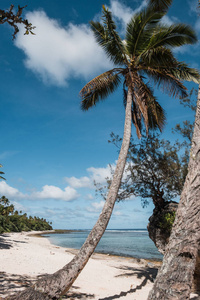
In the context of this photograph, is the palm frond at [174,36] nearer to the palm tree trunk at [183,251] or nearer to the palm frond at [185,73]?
the palm frond at [185,73]

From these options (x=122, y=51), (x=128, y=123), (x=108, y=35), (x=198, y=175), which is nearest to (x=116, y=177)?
(x=128, y=123)

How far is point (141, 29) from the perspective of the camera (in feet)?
33.6

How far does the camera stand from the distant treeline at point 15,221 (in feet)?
132

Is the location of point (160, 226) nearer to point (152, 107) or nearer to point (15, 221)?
point (152, 107)

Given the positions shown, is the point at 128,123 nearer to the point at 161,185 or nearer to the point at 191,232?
the point at 161,185

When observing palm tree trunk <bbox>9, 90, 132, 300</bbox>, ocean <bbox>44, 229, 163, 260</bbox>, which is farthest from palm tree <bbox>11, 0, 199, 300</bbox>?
ocean <bbox>44, 229, 163, 260</bbox>

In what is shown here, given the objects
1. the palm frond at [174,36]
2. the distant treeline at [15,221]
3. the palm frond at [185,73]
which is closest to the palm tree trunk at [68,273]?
the palm frond at [185,73]

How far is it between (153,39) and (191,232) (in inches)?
374

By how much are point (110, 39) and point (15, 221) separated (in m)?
51.5

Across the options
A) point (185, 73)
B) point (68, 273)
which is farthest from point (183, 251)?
point (185, 73)

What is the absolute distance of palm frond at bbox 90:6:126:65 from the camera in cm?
1002

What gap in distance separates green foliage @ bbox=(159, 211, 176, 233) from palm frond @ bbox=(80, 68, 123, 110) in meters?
6.89

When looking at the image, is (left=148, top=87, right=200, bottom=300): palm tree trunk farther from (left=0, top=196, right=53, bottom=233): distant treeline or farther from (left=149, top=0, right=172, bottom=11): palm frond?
(left=0, top=196, right=53, bottom=233): distant treeline

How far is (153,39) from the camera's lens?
10.0 m
